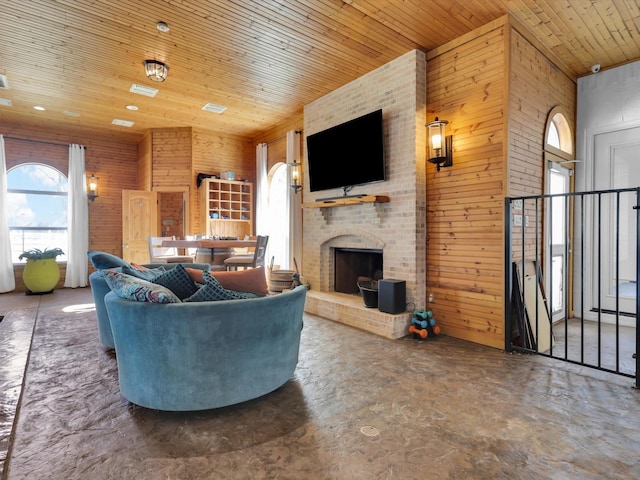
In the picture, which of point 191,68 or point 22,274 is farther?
point 22,274

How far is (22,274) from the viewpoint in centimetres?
684

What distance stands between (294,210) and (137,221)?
3263mm

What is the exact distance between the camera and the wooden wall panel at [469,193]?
3.54 m

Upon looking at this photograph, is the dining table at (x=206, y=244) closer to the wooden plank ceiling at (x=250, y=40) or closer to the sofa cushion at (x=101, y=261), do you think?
the sofa cushion at (x=101, y=261)

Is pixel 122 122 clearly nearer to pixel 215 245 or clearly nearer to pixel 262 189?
pixel 262 189

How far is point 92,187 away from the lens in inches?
291

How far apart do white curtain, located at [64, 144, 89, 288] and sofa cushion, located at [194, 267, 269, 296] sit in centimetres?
609

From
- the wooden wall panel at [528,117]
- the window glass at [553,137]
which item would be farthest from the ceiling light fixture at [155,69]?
the window glass at [553,137]

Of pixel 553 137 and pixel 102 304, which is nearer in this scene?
pixel 102 304

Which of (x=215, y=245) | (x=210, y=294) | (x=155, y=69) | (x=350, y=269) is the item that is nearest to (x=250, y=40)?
(x=155, y=69)

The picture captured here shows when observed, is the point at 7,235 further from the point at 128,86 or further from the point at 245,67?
the point at 245,67

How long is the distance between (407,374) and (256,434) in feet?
4.40

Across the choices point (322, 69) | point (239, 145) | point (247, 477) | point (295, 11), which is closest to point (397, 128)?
point (322, 69)

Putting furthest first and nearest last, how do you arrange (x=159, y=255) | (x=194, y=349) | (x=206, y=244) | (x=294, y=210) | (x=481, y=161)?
(x=294, y=210)
(x=159, y=255)
(x=206, y=244)
(x=481, y=161)
(x=194, y=349)
